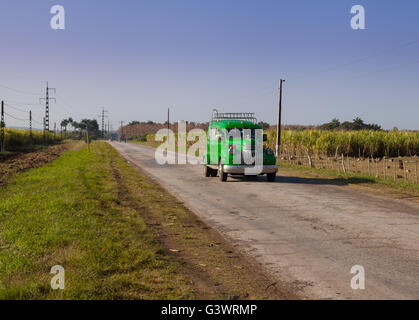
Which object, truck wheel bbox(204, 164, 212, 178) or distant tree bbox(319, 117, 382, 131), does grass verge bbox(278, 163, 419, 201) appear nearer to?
truck wheel bbox(204, 164, 212, 178)

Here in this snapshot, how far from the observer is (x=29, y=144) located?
57375 mm

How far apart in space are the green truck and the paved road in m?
1.39

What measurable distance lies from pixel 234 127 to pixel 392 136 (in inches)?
781

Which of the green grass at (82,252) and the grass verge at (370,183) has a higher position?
the grass verge at (370,183)

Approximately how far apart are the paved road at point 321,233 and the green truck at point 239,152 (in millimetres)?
1392

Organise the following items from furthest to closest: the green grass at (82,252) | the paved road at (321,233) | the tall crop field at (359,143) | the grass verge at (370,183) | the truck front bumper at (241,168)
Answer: the tall crop field at (359,143) → the truck front bumper at (241,168) → the grass verge at (370,183) → the paved road at (321,233) → the green grass at (82,252)

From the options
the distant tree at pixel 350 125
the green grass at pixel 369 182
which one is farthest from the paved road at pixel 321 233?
the distant tree at pixel 350 125

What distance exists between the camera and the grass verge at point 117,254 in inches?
179

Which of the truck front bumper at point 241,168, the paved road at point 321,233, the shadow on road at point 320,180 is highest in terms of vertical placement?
the truck front bumper at point 241,168

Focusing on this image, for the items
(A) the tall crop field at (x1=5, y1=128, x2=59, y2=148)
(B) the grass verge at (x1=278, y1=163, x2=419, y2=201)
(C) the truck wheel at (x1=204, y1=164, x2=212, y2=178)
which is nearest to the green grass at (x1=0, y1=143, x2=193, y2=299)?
(C) the truck wheel at (x1=204, y1=164, x2=212, y2=178)

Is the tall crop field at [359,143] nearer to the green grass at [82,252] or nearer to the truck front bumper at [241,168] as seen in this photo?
the truck front bumper at [241,168]
